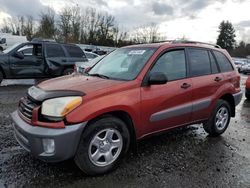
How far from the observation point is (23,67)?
36.0 feet

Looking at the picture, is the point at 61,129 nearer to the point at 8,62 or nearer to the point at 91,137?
the point at 91,137

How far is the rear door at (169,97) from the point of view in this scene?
406cm

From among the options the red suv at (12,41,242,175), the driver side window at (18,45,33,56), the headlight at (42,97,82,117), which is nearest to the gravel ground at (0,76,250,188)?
the red suv at (12,41,242,175)

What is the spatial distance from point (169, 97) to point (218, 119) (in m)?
1.68

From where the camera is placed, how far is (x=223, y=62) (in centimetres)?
559

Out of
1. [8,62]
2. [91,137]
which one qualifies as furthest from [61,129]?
[8,62]

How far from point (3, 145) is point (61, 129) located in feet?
5.87

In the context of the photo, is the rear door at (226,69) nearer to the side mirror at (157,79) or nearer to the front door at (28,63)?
the side mirror at (157,79)

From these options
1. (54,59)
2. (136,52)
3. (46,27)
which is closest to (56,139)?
(136,52)

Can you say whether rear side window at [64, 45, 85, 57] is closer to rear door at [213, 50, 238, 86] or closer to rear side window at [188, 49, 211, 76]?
rear door at [213, 50, 238, 86]

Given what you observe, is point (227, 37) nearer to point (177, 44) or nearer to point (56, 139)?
point (177, 44)

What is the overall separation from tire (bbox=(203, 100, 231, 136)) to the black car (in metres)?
7.78

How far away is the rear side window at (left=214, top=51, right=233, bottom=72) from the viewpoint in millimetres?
5479

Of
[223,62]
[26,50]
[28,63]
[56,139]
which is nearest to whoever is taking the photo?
[56,139]
